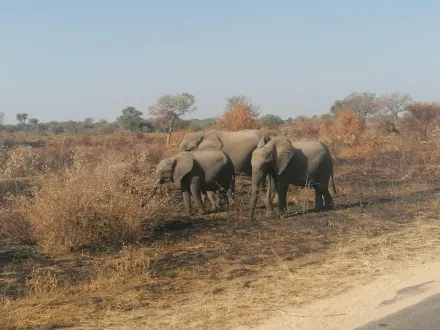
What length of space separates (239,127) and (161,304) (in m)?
19.6

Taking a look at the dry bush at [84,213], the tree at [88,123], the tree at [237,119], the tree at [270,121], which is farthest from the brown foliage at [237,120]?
the tree at [88,123]

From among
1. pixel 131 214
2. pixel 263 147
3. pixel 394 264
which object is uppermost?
pixel 263 147

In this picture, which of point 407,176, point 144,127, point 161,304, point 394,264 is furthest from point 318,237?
point 144,127

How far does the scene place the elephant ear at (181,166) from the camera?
1371cm

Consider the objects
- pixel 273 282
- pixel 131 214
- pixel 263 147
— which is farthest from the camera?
pixel 263 147

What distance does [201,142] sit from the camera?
57.2ft

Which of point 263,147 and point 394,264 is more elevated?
point 263,147

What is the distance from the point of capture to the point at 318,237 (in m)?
10.4

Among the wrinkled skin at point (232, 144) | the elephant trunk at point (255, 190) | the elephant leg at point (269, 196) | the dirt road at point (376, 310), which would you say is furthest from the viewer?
the wrinkled skin at point (232, 144)

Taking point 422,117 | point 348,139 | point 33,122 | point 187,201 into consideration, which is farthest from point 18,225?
point 33,122

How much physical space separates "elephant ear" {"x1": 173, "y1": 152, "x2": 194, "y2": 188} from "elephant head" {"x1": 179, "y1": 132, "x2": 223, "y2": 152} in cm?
325

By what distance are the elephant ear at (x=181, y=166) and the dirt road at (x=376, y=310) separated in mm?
7111

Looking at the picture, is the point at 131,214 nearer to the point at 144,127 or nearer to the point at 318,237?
the point at 318,237

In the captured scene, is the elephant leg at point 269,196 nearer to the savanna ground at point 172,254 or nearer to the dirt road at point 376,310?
the savanna ground at point 172,254
